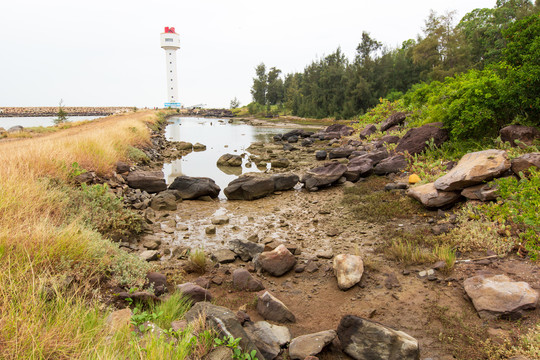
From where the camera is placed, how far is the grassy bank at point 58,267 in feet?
7.73

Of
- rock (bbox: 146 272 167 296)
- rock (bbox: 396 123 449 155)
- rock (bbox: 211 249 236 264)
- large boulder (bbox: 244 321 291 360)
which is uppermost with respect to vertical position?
rock (bbox: 396 123 449 155)

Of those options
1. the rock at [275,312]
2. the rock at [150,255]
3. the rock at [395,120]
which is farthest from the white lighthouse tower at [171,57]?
the rock at [275,312]

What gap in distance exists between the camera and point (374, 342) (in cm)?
332

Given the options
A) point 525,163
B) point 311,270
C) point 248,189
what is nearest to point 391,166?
point 525,163

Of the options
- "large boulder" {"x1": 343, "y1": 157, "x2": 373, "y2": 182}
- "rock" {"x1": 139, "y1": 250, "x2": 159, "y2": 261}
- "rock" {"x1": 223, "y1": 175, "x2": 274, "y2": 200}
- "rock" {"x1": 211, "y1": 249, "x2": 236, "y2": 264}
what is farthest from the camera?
"large boulder" {"x1": 343, "y1": 157, "x2": 373, "y2": 182}

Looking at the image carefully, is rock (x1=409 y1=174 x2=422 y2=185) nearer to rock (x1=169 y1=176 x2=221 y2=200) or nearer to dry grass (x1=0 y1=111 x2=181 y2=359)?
rock (x1=169 y1=176 x2=221 y2=200)

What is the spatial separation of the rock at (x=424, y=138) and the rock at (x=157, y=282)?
969cm

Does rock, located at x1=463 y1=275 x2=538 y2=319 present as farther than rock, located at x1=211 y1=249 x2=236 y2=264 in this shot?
No

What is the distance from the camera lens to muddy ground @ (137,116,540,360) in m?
3.64

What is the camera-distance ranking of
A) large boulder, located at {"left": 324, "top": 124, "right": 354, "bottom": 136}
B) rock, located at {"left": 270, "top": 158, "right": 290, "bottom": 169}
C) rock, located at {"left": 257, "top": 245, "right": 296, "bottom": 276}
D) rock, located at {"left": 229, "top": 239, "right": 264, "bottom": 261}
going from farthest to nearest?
large boulder, located at {"left": 324, "top": 124, "right": 354, "bottom": 136} → rock, located at {"left": 270, "top": 158, "right": 290, "bottom": 169} → rock, located at {"left": 229, "top": 239, "right": 264, "bottom": 261} → rock, located at {"left": 257, "top": 245, "right": 296, "bottom": 276}

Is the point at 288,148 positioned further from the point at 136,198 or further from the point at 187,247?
the point at 187,247

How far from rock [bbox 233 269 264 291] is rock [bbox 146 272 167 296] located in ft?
3.60

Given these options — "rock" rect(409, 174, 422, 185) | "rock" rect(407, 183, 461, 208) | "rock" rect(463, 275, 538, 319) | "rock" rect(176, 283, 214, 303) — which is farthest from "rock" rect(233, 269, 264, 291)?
"rock" rect(409, 174, 422, 185)

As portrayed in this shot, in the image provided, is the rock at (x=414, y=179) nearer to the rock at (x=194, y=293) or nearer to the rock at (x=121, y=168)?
the rock at (x=194, y=293)
